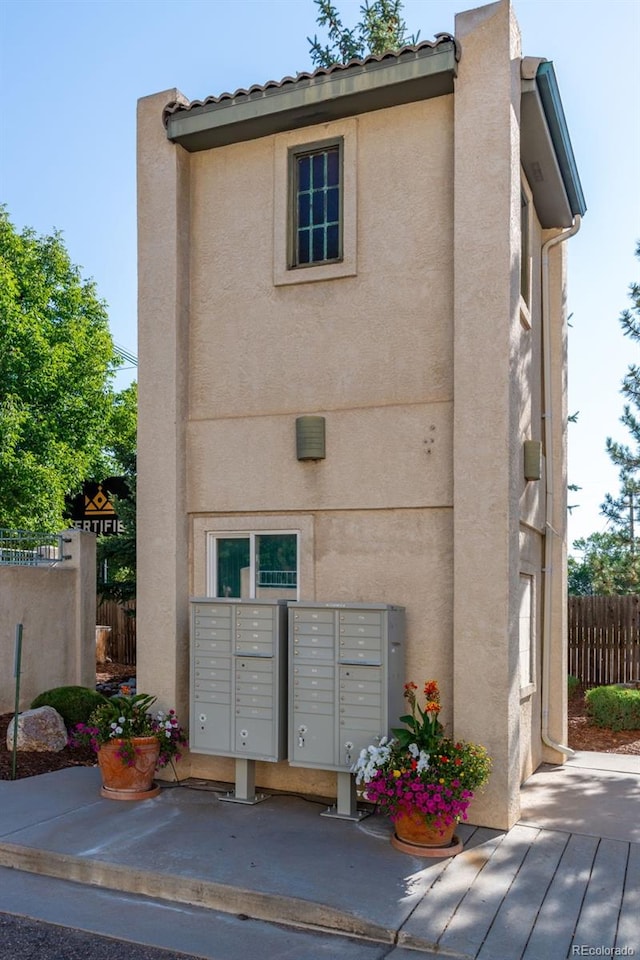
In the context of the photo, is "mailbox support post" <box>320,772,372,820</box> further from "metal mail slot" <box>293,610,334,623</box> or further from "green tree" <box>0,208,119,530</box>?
"green tree" <box>0,208,119,530</box>

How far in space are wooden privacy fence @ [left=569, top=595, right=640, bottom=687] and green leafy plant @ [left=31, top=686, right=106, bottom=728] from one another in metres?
8.41

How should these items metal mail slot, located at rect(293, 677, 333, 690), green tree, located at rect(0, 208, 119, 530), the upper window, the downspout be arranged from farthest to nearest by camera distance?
1. green tree, located at rect(0, 208, 119, 530)
2. the downspout
3. the upper window
4. metal mail slot, located at rect(293, 677, 333, 690)

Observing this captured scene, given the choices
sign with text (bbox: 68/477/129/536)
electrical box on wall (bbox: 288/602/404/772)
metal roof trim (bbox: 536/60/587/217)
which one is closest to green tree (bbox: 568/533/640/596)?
metal roof trim (bbox: 536/60/587/217)

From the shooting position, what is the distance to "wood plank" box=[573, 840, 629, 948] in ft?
16.2

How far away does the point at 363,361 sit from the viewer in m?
7.78

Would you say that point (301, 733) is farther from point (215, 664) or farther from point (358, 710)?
point (215, 664)

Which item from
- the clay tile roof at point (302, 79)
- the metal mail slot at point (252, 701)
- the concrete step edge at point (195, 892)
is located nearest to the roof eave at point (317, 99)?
the clay tile roof at point (302, 79)

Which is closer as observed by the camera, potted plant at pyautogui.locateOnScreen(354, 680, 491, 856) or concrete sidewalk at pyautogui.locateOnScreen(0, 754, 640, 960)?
concrete sidewalk at pyautogui.locateOnScreen(0, 754, 640, 960)

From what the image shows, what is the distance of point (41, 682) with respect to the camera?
38.7 feet

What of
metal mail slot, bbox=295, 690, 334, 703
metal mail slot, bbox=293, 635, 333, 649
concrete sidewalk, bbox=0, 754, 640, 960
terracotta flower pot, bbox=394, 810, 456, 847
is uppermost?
metal mail slot, bbox=293, 635, 333, 649

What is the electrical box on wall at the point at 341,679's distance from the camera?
6922 millimetres

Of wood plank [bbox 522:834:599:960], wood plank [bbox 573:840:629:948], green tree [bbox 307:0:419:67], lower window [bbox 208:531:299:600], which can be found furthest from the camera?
green tree [bbox 307:0:419:67]

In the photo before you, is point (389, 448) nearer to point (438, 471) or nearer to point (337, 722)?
point (438, 471)

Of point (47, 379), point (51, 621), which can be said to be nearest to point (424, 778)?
point (51, 621)
